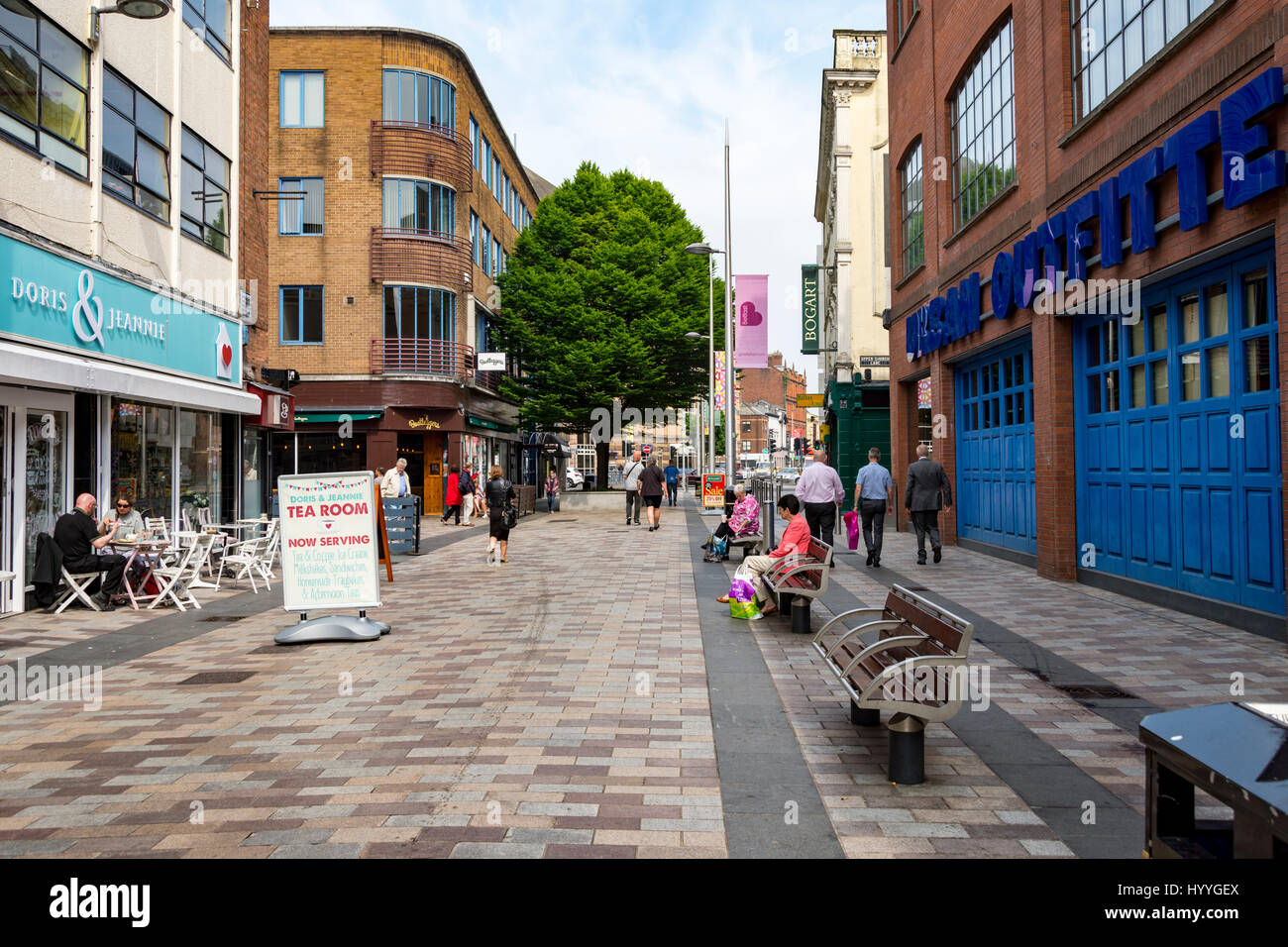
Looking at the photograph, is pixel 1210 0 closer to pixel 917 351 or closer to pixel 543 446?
pixel 917 351

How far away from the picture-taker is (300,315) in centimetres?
3011

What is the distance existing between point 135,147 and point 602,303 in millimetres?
22429

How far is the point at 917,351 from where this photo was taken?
17.9m

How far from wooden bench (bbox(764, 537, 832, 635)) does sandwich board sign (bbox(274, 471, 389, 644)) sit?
3.91 metres

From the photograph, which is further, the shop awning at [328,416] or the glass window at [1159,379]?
the shop awning at [328,416]

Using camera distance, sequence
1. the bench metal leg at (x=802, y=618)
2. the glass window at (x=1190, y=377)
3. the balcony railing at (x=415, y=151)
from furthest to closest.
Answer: the balcony railing at (x=415, y=151), the glass window at (x=1190, y=377), the bench metal leg at (x=802, y=618)

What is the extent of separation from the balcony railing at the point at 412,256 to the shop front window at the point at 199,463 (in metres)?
14.9

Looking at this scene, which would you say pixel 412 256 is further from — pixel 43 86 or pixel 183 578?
pixel 183 578

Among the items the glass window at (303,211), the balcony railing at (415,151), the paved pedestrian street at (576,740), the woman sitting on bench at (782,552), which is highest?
the balcony railing at (415,151)

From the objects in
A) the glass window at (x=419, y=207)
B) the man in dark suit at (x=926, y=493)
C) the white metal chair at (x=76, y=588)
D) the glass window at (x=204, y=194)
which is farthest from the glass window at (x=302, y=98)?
the man in dark suit at (x=926, y=493)

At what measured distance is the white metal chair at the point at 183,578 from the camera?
10414mm

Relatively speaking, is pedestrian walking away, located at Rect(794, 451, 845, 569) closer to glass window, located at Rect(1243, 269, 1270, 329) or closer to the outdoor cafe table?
glass window, located at Rect(1243, 269, 1270, 329)

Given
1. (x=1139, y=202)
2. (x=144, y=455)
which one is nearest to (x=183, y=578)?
(x=144, y=455)

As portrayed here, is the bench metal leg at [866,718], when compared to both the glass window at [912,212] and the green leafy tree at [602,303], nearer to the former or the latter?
the glass window at [912,212]
